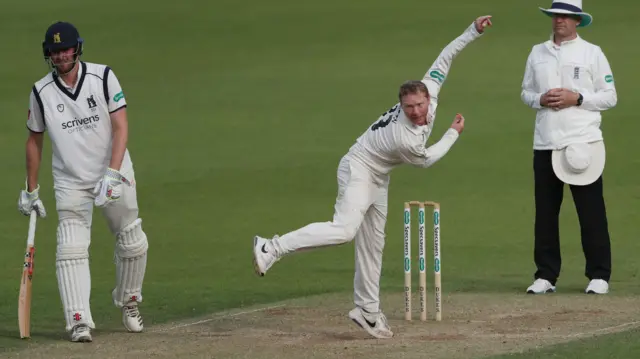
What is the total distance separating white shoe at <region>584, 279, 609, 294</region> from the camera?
9.83 meters

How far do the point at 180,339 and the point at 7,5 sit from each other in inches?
714

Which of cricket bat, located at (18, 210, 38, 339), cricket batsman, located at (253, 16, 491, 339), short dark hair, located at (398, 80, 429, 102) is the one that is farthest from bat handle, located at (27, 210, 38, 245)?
short dark hair, located at (398, 80, 429, 102)

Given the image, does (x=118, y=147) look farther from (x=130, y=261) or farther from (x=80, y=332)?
(x=80, y=332)

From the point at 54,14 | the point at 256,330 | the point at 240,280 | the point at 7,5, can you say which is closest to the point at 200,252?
the point at 240,280

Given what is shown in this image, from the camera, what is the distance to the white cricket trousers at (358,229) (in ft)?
26.7

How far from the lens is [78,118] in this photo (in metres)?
8.55

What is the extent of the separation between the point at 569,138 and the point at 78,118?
10.7ft

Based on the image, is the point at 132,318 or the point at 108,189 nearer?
the point at 108,189

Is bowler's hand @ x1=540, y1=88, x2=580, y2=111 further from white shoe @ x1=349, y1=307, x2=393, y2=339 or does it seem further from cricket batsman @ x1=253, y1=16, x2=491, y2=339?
white shoe @ x1=349, y1=307, x2=393, y2=339

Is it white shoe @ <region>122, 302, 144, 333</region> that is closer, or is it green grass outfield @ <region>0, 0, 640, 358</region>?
white shoe @ <region>122, 302, 144, 333</region>

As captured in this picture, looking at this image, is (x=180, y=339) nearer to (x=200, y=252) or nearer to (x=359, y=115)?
(x=200, y=252)

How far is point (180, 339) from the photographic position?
8.40 meters

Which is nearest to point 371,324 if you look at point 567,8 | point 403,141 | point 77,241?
point 403,141

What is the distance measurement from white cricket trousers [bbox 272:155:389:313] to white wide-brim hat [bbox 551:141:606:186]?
180cm
